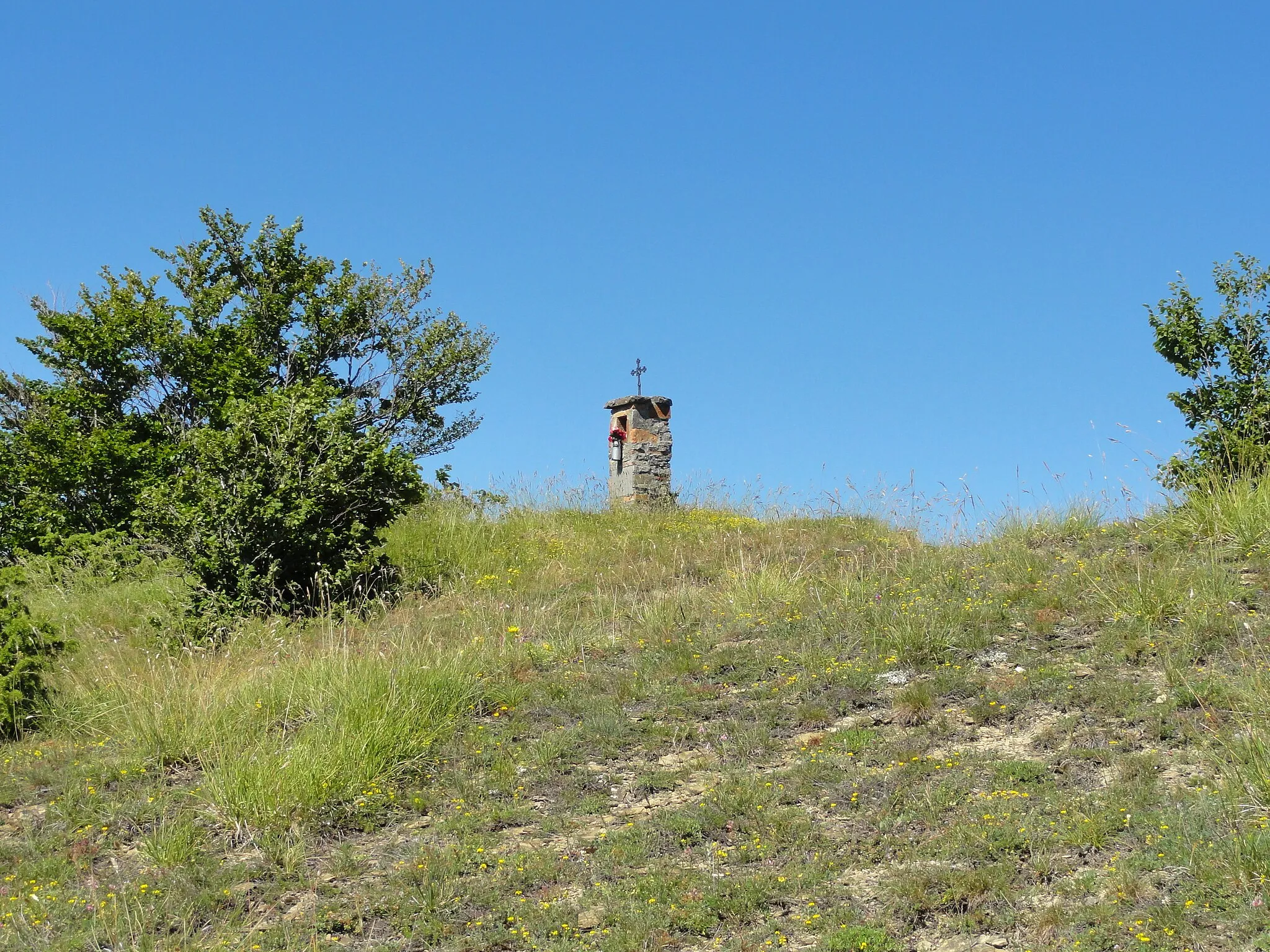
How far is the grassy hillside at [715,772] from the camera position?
560cm

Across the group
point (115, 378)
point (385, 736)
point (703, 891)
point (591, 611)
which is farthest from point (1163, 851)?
point (115, 378)

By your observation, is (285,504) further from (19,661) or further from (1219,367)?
(1219,367)

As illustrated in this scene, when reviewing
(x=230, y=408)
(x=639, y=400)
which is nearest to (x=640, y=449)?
(x=639, y=400)

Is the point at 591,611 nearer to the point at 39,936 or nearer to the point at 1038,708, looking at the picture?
the point at 1038,708

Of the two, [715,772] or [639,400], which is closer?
[715,772]

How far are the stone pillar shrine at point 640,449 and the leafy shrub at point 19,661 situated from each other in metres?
13.3

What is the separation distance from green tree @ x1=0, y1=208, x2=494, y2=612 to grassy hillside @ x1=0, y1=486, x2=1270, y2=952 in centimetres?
204

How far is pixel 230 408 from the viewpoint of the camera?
13.9m

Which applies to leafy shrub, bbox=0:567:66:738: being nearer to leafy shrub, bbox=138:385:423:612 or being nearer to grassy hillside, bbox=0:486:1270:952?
grassy hillside, bbox=0:486:1270:952

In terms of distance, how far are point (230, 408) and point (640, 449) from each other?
33.7 feet

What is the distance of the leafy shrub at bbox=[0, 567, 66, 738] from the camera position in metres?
9.31

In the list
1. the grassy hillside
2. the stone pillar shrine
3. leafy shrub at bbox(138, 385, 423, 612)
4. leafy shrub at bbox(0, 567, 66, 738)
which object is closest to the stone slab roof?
the stone pillar shrine

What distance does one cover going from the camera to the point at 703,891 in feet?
19.0

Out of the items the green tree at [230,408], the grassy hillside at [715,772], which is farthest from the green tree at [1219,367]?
the green tree at [230,408]
